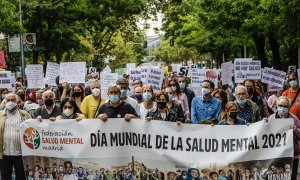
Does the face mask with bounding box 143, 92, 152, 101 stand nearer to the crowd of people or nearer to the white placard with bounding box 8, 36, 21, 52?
the crowd of people

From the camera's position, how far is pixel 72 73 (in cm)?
1430

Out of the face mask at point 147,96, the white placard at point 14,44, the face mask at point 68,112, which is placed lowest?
the face mask at point 68,112

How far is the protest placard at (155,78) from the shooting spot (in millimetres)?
14508

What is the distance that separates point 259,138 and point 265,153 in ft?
0.61

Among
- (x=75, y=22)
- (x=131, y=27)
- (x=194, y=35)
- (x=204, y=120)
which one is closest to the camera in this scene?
(x=204, y=120)

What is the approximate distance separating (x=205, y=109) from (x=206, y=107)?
0.04 metres

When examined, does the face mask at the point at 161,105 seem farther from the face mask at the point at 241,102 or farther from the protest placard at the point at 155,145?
the protest placard at the point at 155,145

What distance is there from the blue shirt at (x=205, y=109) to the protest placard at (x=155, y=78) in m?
4.01

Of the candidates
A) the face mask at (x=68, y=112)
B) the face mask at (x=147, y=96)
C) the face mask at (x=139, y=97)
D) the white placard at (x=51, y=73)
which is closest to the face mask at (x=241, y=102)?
the face mask at (x=147, y=96)

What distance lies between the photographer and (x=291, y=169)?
820cm

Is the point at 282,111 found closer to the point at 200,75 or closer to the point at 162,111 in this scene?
the point at 162,111

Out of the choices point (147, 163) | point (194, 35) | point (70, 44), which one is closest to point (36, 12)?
point (70, 44)

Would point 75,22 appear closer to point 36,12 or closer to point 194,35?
point 36,12

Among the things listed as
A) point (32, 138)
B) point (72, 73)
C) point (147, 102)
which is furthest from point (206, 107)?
point (72, 73)
